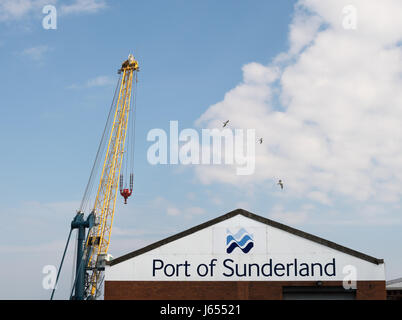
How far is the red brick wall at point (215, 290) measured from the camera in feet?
107

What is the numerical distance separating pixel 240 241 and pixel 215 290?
388 centimetres

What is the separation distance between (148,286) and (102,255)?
5481 cm

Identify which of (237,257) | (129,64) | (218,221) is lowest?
(237,257)

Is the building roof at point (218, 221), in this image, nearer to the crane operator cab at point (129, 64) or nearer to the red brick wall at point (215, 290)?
the red brick wall at point (215, 290)

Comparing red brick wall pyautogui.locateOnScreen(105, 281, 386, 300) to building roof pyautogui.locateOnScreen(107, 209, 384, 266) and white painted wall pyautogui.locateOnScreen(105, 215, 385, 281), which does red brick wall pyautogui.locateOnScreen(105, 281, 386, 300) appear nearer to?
white painted wall pyautogui.locateOnScreen(105, 215, 385, 281)

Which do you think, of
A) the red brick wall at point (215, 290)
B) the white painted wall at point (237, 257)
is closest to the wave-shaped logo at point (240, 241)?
the white painted wall at point (237, 257)

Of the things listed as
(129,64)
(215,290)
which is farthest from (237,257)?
(129,64)

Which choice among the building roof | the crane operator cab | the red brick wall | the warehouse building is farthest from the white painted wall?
the crane operator cab

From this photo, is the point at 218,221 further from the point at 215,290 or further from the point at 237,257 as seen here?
the point at 215,290

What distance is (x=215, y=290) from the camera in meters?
32.8

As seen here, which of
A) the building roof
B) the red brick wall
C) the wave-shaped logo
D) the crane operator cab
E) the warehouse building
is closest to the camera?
the red brick wall

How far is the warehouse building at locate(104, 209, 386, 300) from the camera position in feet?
107
